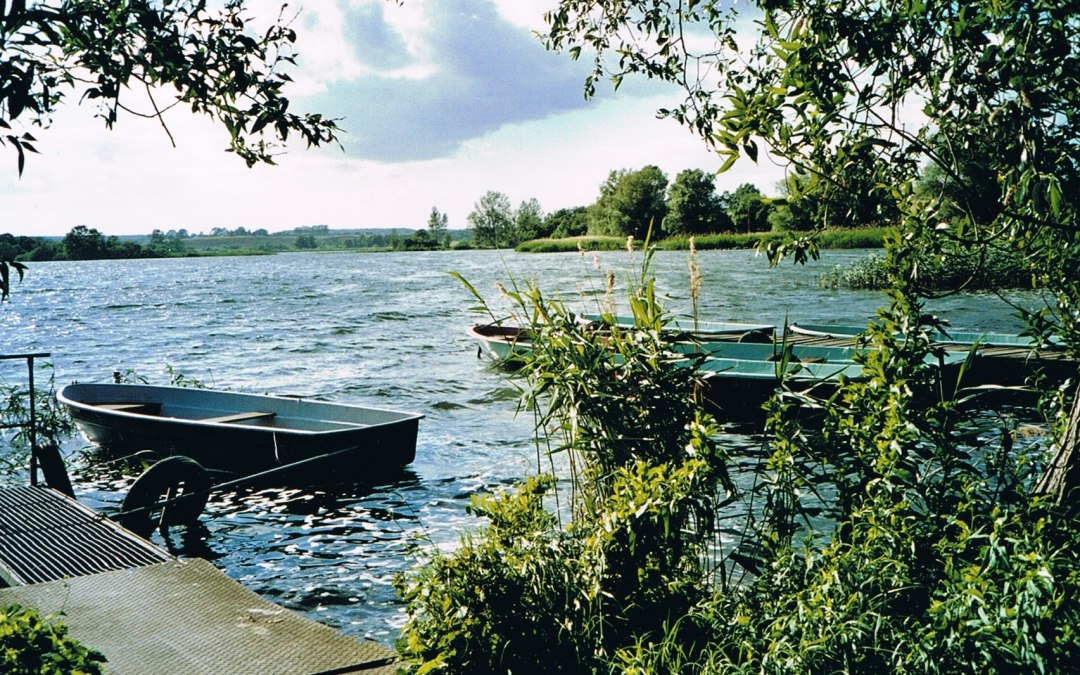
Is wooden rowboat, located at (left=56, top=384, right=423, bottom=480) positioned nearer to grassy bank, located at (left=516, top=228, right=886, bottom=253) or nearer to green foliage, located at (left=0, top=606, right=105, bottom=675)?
green foliage, located at (left=0, top=606, right=105, bottom=675)

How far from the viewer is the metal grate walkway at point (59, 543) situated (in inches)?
232

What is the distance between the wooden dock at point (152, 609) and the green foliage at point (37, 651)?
1.01 metres

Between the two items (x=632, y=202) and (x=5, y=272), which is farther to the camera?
(x=632, y=202)

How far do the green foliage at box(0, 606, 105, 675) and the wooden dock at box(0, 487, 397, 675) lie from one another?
101cm

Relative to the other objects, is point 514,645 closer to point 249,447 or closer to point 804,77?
point 804,77


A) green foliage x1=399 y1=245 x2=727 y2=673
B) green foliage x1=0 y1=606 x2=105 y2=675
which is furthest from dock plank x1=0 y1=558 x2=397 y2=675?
green foliage x1=0 y1=606 x2=105 y2=675

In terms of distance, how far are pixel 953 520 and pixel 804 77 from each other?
1.82 meters

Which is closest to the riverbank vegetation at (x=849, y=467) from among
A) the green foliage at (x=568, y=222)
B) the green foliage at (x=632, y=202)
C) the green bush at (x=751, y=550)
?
the green bush at (x=751, y=550)

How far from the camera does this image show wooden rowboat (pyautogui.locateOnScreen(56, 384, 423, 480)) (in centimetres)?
1044

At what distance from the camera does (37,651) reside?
2604 mm

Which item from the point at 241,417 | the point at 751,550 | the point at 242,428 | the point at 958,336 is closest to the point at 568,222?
the point at 958,336

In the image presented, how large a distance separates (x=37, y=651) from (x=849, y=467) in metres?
3.15

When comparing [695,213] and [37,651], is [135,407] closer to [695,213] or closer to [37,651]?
[37,651]

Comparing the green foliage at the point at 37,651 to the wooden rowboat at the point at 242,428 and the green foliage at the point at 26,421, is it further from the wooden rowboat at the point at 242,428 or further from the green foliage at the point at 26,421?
the green foliage at the point at 26,421
